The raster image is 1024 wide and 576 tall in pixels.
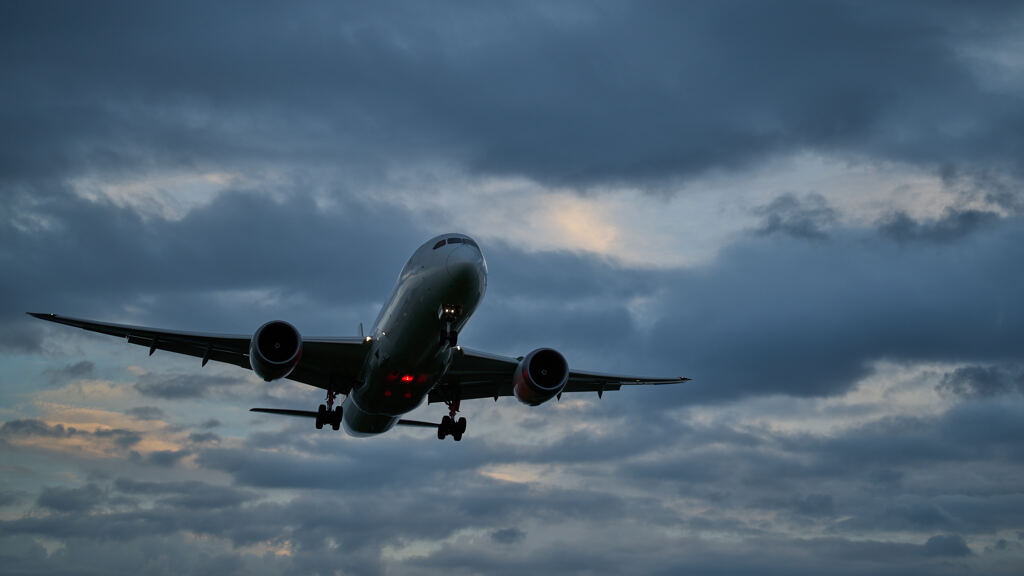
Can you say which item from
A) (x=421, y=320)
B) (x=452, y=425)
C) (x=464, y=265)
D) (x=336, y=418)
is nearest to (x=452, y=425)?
(x=452, y=425)

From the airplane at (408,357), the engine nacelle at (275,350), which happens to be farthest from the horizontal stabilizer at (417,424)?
the engine nacelle at (275,350)

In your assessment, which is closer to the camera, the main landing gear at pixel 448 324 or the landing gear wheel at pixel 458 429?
the main landing gear at pixel 448 324

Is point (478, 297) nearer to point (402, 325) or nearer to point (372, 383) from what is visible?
point (402, 325)

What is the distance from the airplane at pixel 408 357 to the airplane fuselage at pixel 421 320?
38 millimetres

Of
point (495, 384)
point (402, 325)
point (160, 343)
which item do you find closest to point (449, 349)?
point (402, 325)

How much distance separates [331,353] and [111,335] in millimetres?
8676

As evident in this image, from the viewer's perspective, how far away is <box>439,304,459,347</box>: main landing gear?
31328mm

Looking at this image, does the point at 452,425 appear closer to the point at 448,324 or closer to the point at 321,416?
the point at 321,416

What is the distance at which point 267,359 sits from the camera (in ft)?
109

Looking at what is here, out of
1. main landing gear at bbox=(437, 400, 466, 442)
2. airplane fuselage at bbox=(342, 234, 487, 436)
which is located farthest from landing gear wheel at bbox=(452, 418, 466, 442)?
airplane fuselage at bbox=(342, 234, 487, 436)

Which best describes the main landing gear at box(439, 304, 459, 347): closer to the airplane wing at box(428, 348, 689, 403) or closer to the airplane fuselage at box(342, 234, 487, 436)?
the airplane fuselage at box(342, 234, 487, 436)

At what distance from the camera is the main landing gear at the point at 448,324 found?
31.3 metres

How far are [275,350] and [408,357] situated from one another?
16.5 feet

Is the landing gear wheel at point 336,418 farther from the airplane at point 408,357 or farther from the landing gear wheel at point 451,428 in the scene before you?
the landing gear wheel at point 451,428
